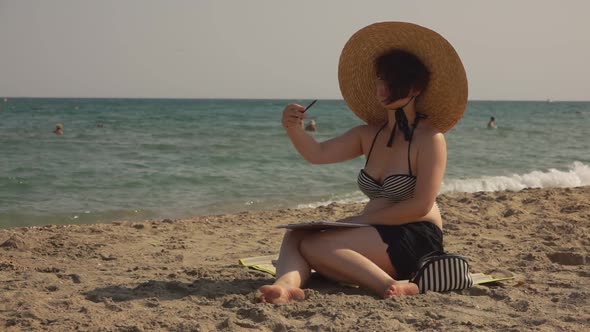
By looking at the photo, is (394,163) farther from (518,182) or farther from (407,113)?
(518,182)

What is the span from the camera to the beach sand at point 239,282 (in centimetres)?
339

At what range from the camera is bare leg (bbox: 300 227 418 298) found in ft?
12.6

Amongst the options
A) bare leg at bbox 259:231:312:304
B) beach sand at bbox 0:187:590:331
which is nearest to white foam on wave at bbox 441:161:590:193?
beach sand at bbox 0:187:590:331

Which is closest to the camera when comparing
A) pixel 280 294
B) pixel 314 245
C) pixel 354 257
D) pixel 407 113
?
pixel 280 294

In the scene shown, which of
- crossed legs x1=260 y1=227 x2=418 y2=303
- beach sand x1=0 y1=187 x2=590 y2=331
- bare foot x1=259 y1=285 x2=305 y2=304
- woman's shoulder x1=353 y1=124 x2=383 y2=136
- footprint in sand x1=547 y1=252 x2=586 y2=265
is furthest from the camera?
footprint in sand x1=547 y1=252 x2=586 y2=265

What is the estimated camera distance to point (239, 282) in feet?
14.3

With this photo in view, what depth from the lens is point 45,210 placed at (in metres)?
8.64

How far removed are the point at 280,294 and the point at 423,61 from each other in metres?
1.63

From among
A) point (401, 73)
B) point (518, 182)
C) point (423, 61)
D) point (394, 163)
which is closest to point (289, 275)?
point (394, 163)

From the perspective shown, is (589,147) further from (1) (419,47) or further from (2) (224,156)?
(1) (419,47)

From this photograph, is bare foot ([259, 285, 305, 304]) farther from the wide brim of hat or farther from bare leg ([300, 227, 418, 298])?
the wide brim of hat

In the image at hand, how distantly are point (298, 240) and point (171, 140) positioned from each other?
16.8 meters

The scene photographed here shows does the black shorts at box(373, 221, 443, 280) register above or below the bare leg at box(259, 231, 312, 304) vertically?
above

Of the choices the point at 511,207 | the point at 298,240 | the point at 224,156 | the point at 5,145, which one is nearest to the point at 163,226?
the point at 298,240
